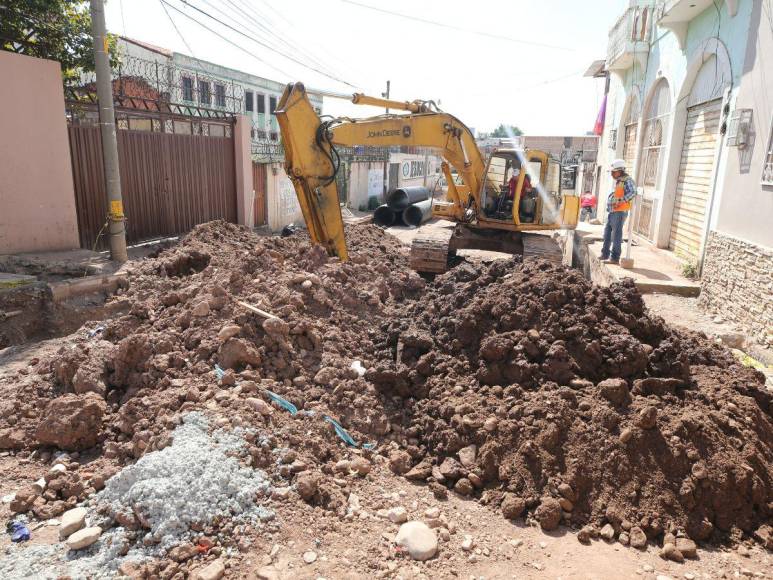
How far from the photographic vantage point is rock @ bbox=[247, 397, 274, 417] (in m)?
3.73

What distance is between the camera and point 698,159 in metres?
9.99

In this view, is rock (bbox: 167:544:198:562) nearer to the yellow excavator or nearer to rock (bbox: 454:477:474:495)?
rock (bbox: 454:477:474:495)

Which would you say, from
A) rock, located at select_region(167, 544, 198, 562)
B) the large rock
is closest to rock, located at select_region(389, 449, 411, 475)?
rock, located at select_region(167, 544, 198, 562)

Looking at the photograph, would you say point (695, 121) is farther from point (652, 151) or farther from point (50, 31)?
point (50, 31)

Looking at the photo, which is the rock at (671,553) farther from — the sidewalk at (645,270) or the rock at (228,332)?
the sidewalk at (645,270)

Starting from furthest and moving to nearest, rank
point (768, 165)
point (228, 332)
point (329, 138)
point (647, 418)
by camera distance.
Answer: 1. point (329, 138)
2. point (768, 165)
3. point (228, 332)
4. point (647, 418)

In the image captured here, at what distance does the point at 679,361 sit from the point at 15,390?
17.5 feet

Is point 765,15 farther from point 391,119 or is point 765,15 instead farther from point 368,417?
point 368,417

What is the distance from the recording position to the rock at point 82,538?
111 inches

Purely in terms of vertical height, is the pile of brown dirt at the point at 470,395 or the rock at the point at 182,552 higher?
the pile of brown dirt at the point at 470,395

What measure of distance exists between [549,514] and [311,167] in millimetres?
5461

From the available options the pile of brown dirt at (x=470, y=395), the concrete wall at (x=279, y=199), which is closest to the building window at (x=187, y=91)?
the concrete wall at (x=279, y=199)

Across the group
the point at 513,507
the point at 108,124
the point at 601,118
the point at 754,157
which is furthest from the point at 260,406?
the point at 601,118

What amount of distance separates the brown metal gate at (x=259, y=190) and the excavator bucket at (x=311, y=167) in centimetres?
606
